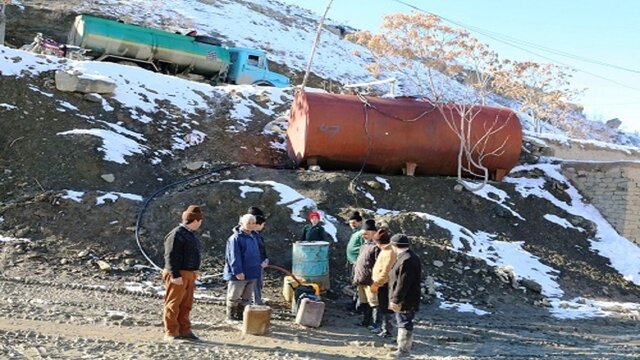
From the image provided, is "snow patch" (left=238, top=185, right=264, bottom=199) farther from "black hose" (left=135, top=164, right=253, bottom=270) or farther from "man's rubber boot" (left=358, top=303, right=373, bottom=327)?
"man's rubber boot" (left=358, top=303, right=373, bottom=327)

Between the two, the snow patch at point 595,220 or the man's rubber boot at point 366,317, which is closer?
the man's rubber boot at point 366,317

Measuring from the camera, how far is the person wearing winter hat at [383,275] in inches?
261

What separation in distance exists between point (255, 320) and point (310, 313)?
2.68 ft

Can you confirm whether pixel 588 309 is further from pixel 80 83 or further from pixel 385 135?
pixel 80 83

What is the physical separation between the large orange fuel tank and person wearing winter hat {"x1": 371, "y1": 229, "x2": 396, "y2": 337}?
6.22 metres

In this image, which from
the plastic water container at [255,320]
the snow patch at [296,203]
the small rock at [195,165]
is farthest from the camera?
the small rock at [195,165]

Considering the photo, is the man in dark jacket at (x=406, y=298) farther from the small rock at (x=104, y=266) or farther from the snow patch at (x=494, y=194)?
the snow patch at (x=494, y=194)

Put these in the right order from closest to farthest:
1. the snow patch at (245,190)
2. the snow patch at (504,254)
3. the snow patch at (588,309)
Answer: the snow patch at (588,309) → the snow patch at (245,190) → the snow patch at (504,254)

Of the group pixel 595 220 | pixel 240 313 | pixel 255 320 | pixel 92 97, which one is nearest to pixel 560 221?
pixel 595 220

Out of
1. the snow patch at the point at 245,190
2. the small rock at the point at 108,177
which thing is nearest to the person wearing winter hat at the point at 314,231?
the snow patch at the point at 245,190

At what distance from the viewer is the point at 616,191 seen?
14812 millimetres

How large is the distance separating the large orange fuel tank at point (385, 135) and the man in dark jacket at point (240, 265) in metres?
6.06

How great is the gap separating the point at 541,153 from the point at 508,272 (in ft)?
24.0

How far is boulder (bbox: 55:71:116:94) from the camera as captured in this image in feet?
41.9
